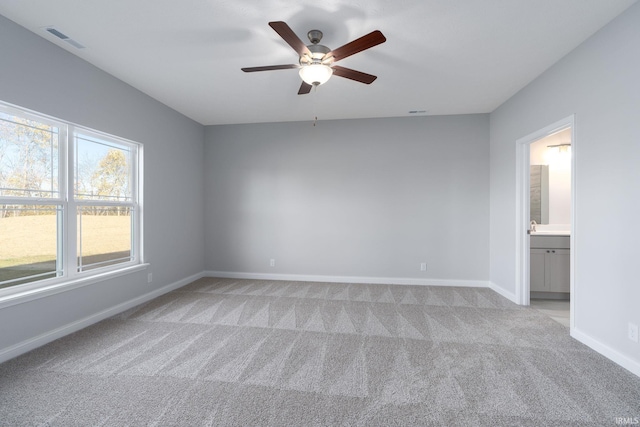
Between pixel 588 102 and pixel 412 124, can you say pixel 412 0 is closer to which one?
pixel 588 102

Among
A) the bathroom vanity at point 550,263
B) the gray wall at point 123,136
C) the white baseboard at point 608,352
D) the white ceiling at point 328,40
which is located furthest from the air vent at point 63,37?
the bathroom vanity at point 550,263

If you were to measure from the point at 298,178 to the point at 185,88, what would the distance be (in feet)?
7.02

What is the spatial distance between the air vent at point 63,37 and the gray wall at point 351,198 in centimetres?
251

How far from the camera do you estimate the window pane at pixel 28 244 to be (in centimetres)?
234

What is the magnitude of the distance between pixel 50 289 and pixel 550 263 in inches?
231

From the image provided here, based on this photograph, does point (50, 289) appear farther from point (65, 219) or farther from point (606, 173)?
point (606, 173)

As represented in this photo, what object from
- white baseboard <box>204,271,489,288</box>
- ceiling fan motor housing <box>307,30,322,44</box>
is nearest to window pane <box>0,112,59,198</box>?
ceiling fan motor housing <box>307,30,322,44</box>

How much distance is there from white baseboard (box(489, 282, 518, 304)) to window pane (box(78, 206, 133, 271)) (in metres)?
5.16

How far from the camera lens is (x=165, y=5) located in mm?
2084

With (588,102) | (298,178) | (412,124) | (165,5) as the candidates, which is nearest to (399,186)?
(412,124)

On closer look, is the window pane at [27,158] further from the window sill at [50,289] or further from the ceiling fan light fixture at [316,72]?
the ceiling fan light fixture at [316,72]

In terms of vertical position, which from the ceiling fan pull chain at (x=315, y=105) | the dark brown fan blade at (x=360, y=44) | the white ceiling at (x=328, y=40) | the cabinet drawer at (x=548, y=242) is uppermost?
the ceiling fan pull chain at (x=315, y=105)

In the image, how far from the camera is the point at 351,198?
15.5ft

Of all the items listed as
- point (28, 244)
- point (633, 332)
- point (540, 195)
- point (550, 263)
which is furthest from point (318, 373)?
point (540, 195)
